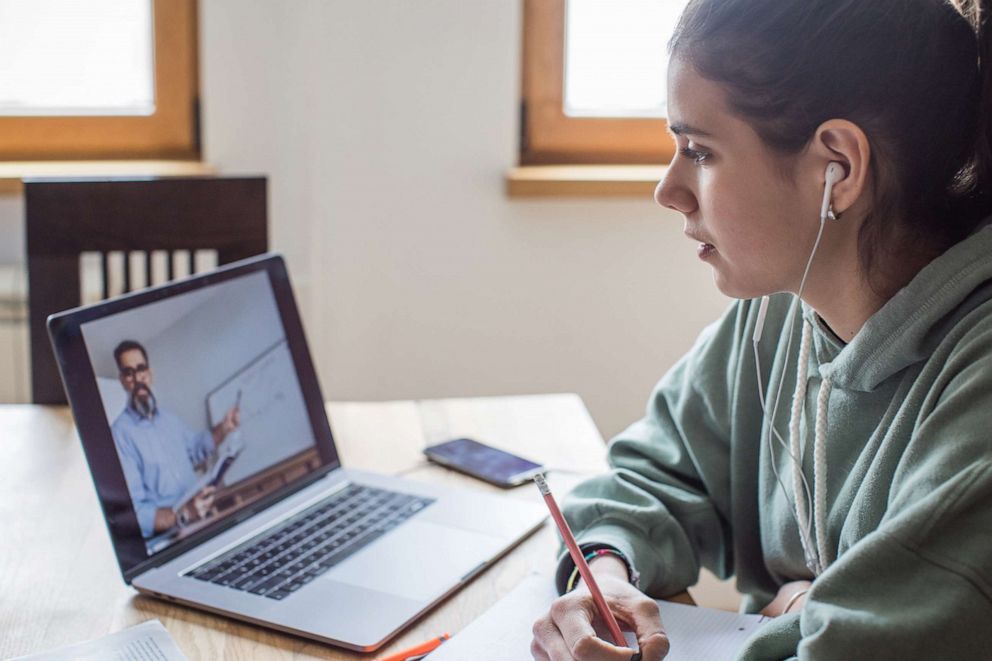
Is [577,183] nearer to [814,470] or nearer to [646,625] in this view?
[814,470]

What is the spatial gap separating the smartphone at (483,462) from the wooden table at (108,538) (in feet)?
0.04

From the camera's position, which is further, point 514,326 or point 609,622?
point 514,326

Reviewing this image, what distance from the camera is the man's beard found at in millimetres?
1062

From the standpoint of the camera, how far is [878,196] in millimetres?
876

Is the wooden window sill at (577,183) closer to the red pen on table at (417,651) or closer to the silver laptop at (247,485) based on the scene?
the silver laptop at (247,485)

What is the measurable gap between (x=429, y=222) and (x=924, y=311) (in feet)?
5.62

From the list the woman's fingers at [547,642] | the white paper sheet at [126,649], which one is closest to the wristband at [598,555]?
the woman's fingers at [547,642]

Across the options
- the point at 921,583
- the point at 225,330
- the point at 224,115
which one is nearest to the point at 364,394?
the point at 224,115

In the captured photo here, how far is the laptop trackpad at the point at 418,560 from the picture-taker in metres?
1.03

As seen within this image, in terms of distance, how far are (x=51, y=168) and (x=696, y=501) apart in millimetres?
1778

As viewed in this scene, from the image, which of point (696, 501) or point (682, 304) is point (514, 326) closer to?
point (682, 304)

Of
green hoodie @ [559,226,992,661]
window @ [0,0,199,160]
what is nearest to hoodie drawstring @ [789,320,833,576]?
green hoodie @ [559,226,992,661]

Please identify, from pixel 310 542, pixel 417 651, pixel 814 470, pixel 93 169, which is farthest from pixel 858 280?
pixel 93 169

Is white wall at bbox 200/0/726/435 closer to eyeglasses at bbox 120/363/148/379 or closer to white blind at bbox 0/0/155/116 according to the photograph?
white blind at bbox 0/0/155/116
